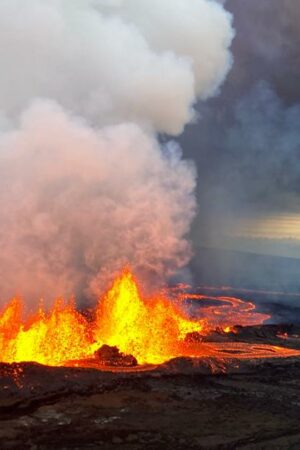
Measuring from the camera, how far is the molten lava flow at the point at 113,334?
2642 centimetres

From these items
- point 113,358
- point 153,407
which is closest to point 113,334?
point 113,358

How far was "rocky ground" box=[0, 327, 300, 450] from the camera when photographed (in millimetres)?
16672

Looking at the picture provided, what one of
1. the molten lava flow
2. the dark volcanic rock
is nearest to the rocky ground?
the dark volcanic rock

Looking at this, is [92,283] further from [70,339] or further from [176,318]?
[70,339]

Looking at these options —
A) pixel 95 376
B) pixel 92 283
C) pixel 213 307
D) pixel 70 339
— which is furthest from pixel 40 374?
pixel 213 307

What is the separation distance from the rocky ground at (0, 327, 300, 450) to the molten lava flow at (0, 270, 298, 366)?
9.73 feet

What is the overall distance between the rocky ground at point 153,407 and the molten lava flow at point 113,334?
2.97 metres

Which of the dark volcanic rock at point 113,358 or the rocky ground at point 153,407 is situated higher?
the dark volcanic rock at point 113,358

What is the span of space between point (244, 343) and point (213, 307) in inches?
882

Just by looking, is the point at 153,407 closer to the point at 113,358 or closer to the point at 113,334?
the point at 113,358

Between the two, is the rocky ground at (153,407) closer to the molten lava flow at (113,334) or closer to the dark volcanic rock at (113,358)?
the dark volcanic rock at (113,358)

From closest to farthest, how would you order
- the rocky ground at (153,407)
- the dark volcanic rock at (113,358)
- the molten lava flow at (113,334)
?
the rocky ground at (153,407), the dark volcanic rock at (113,358), the molten lava flow at (113,334)

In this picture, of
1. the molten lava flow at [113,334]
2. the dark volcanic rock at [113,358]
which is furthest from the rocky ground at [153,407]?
the molten lava flow at [113,334]

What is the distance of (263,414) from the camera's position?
19812 millimetres
